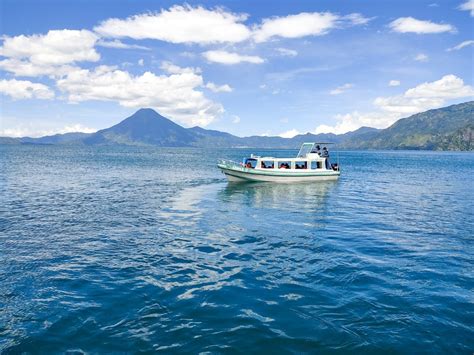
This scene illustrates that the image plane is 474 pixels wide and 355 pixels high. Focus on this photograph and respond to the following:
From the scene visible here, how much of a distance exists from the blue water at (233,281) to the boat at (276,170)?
22.7m

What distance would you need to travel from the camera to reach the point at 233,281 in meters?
15.9

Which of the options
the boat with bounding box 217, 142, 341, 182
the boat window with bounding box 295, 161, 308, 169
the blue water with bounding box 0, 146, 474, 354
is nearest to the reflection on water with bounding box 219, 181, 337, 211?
the boat with bounding box 217, 142, 341, 182

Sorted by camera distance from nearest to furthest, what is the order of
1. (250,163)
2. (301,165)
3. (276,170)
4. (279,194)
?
1. (279,194)
2. (276,170)
3. (250,163)
4. (301,165)

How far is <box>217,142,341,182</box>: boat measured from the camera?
179ft

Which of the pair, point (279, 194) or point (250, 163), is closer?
point (279, 194)

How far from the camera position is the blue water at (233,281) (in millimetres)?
11398

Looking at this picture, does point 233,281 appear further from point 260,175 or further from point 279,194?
point 260,175

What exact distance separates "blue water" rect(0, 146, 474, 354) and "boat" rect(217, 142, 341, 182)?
22658 mm

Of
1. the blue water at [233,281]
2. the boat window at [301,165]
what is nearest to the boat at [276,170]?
the boat window at [301,165]

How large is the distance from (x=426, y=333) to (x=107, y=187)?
146 ft

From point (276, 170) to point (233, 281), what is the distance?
40.6 m

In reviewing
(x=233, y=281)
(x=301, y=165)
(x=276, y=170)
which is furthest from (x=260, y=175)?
(x=233, y=281)

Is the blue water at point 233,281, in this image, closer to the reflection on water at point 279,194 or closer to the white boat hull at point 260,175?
the reflection on water at point 279,194

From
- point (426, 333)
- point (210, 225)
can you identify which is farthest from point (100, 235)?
point (426, 333)
